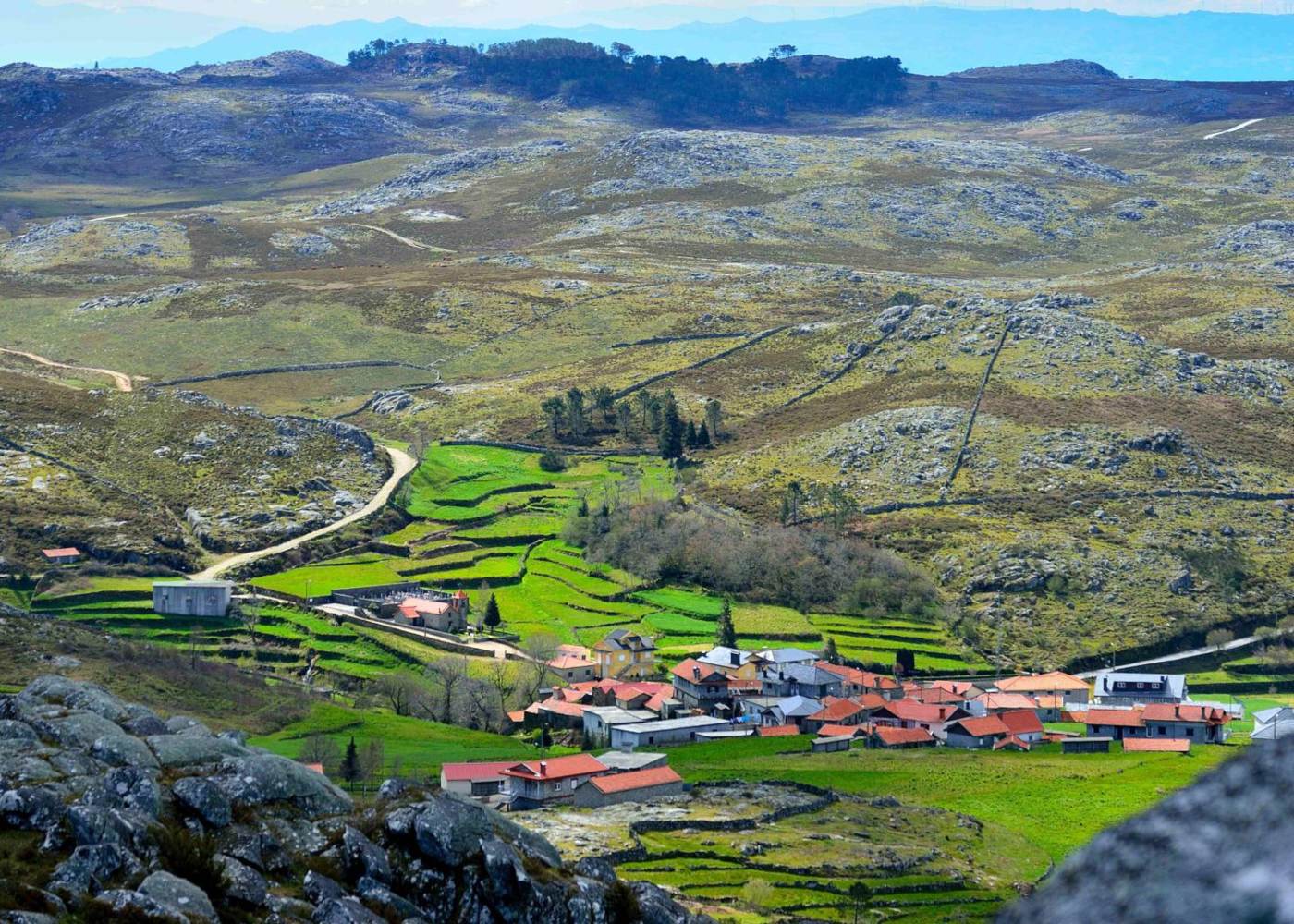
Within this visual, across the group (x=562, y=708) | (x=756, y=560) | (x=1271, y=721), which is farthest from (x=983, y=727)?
(x=756, y=560)

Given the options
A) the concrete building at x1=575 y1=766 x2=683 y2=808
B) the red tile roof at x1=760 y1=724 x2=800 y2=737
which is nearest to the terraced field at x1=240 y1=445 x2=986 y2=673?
the red tile roof at x1=760 y1=724 x2=800 y2=737

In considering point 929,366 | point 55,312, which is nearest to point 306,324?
point 55,312

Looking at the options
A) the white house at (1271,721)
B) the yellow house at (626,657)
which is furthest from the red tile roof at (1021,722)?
the yellow house at (626,657)

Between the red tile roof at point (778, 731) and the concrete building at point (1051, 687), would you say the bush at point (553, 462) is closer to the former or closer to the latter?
the concrete building at point (1051, 687)

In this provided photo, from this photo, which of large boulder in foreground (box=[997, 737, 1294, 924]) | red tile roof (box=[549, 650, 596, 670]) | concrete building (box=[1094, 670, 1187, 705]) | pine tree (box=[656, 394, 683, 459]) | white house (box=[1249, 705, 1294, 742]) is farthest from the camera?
pine tree (box=[656, 394, 683, 459])

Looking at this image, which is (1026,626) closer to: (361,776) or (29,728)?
(361,776)

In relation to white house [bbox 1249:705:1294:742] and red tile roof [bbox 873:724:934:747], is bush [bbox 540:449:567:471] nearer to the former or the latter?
red tile roof [bbox 873:724:934:747]
